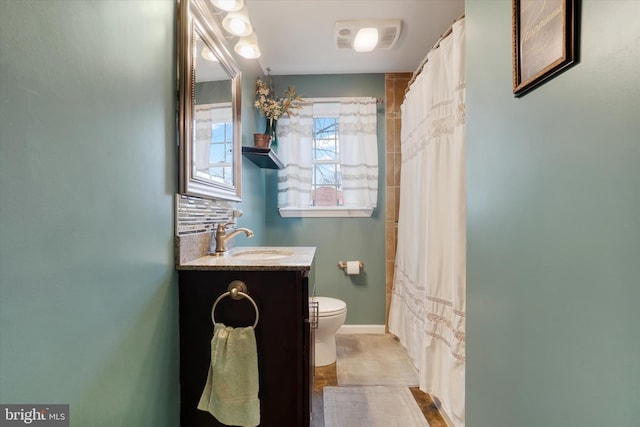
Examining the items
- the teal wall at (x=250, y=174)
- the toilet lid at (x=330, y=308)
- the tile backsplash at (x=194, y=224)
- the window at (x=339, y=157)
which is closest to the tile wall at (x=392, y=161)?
the window at (x=339, y=157)

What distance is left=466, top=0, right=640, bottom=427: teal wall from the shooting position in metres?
0.56

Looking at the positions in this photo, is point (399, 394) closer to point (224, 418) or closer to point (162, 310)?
point (224, 418)

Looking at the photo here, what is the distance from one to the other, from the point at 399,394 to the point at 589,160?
1.74 meters

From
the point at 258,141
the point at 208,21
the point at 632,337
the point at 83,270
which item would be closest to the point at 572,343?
the point at 632,337

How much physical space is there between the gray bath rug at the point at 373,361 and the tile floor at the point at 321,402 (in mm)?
56

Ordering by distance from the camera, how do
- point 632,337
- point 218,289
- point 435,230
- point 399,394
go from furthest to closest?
point 399,394 < point 435,230 < point 218,289 < point 632,337

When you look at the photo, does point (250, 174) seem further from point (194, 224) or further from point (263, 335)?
point (263, 335)

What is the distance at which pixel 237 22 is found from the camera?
4.92 feet

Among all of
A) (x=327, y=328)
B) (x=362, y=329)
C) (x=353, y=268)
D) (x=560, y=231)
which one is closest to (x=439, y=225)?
(x=560, y=231)

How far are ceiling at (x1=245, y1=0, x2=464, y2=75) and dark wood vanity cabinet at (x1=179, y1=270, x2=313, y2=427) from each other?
172cm

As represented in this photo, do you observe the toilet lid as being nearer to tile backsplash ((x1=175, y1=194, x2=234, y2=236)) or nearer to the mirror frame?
tile backsplash ((x1=175, y1=194, x2=234, y2=236))

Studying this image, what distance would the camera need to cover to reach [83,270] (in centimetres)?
66

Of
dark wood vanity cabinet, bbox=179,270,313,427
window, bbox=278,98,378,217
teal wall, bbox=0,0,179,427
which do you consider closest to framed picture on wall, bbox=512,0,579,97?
dark wood vanity cabinet, bbox=179,270,313,427

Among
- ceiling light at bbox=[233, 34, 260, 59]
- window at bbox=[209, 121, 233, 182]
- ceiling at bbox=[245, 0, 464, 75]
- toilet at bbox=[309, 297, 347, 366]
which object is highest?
ceiling at bbox=[245, 0, 464, 75]
